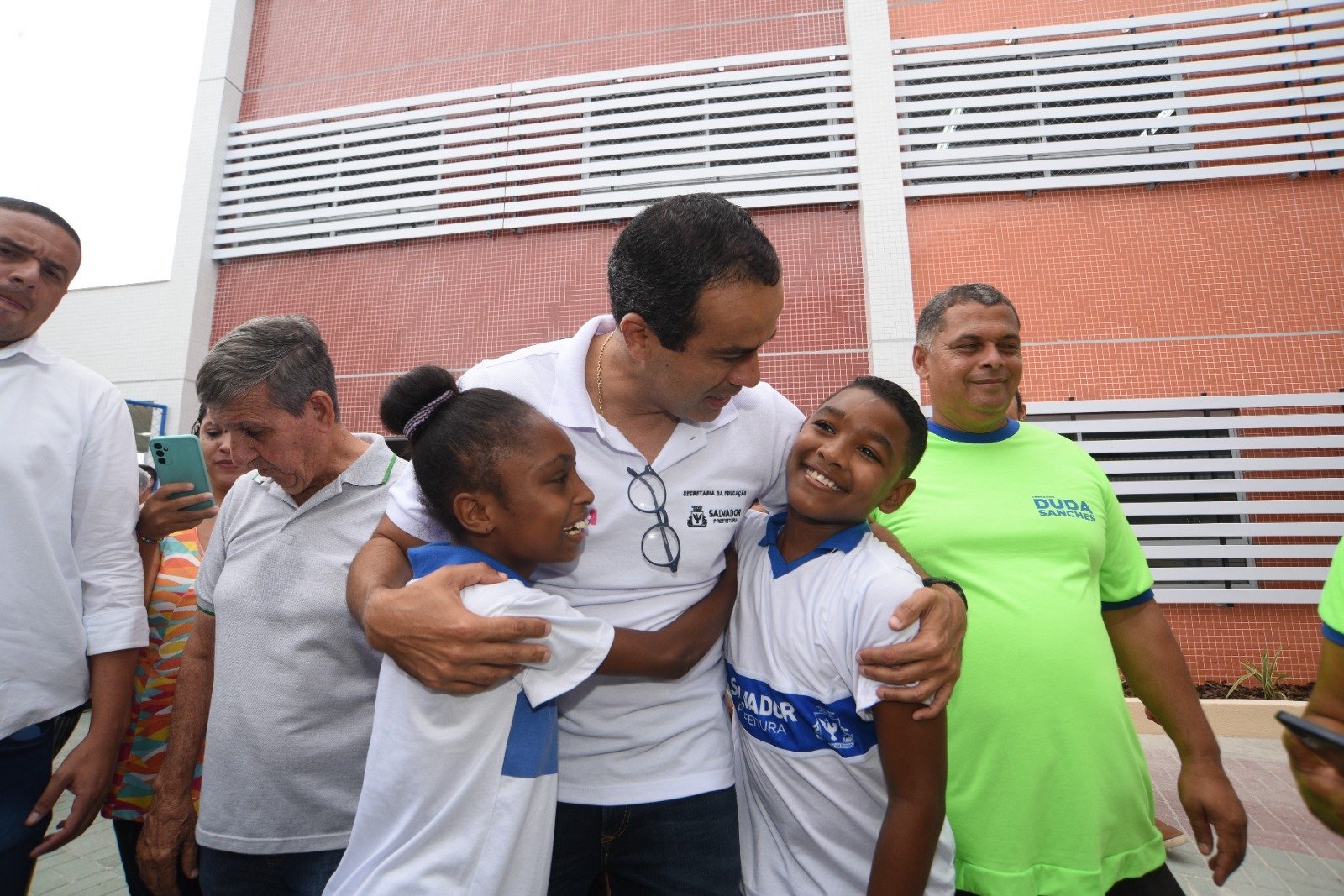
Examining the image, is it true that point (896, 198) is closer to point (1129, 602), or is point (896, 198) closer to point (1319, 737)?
point (1129, 602)

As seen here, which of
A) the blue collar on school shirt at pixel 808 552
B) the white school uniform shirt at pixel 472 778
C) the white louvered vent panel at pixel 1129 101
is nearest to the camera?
the white school uniform shirt at pixel 472 778

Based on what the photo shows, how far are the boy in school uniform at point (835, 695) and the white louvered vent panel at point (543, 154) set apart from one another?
5.52 metres

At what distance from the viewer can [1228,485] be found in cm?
574

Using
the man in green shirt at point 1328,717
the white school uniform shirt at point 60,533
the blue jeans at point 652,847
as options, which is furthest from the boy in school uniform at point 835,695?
the white school uniform shirt at point 60,533

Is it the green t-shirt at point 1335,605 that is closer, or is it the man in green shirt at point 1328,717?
the man in green shirt at point 1328,717

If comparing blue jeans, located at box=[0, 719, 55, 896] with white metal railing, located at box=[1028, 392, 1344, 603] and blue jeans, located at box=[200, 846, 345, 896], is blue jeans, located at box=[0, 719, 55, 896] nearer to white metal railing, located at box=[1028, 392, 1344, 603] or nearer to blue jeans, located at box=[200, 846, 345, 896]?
blue jeans, located at box=[200, 846, 345, 896]

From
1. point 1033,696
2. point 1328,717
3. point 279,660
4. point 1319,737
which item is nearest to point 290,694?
point 279,660

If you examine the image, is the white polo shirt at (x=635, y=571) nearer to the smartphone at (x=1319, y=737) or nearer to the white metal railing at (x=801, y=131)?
the smartphone at (x=1319, y=737)

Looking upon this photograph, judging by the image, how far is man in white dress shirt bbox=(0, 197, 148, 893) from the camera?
178 cm

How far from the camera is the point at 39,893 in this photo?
3559 millimetres

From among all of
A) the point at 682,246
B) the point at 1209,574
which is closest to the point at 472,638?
the point at 682,246

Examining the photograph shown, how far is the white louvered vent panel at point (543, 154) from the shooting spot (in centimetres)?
672

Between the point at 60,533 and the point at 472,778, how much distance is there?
58.4 inches

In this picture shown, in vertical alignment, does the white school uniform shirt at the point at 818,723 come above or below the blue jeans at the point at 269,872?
above
